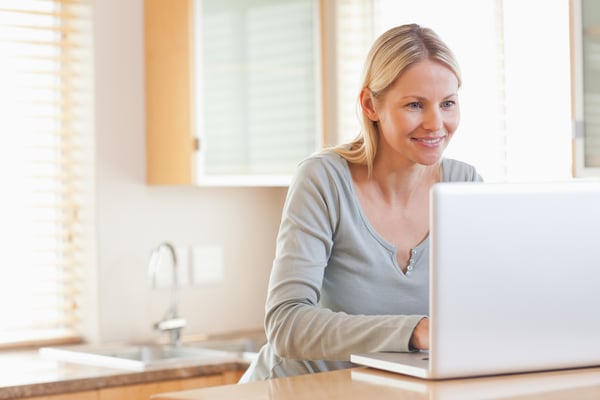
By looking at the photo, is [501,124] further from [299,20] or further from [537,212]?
[537,212]

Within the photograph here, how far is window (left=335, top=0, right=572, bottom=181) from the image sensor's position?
2828 mm

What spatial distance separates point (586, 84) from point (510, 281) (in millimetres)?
1233

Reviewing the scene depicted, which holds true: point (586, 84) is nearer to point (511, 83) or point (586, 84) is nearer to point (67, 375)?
point (511, 83)

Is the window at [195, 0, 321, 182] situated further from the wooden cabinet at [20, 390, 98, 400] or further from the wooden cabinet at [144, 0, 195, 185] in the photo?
the wooden cabinet at [20, 390, 98, 400]

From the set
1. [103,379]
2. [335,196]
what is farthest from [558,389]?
[103,379]

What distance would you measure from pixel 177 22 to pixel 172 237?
76 centimetres

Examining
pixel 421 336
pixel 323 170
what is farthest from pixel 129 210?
pixel 421 336

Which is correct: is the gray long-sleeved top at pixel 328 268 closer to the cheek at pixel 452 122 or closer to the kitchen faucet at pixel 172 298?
the cheek at pixel 452 122

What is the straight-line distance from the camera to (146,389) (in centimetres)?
301

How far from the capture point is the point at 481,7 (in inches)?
120

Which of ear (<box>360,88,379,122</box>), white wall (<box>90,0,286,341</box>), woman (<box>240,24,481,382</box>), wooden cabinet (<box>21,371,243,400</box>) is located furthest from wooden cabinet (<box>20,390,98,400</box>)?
ear (<box>360,88,379,122</box>)

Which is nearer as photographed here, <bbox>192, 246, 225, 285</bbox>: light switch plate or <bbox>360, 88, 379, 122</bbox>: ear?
<bbox>360, 88, 379, 122</bbox>: ear

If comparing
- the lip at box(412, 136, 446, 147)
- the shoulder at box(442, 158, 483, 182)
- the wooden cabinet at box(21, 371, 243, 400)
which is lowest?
the wooden cabinet at box(21, 371, 243, 400)

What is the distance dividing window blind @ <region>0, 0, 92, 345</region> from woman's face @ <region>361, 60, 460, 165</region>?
183cm
